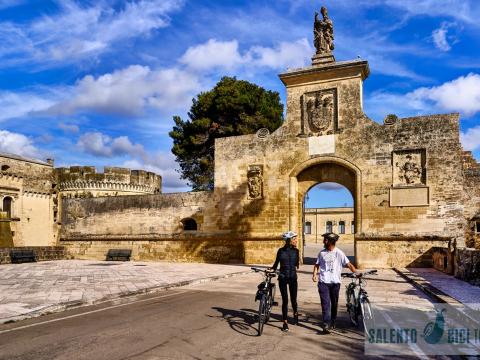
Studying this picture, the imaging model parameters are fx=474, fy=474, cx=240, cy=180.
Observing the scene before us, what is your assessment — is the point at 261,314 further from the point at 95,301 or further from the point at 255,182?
the point at 255,182

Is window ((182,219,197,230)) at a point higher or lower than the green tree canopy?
lower

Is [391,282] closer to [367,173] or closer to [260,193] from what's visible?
[367,173]

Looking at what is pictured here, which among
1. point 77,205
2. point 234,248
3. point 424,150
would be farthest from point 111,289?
point 77,205

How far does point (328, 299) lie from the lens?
717 centimetres

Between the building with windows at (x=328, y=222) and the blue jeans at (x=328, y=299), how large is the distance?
147 feet

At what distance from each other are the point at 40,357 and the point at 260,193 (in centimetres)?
1581

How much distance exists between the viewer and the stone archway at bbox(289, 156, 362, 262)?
19.3 m

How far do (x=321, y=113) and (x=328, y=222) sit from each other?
1392 inches

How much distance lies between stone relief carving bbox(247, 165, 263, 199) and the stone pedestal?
16.8ft

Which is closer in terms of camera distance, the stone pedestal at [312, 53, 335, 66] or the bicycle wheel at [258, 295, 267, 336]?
the bicycle wheel at [258, 295, 267, 336]

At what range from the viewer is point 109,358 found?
5.55 m

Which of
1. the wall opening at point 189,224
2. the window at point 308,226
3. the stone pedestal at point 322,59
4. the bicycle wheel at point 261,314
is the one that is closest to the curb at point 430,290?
the bicycle wheel at point 261,314

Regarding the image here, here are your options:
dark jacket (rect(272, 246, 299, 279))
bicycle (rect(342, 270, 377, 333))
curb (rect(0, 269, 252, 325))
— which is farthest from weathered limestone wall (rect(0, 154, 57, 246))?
bicycle (rect(342, 270, 377, 333))

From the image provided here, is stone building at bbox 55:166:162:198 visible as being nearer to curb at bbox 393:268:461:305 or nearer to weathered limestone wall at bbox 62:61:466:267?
weathered limestone wall at bbox 62:61:466:267
